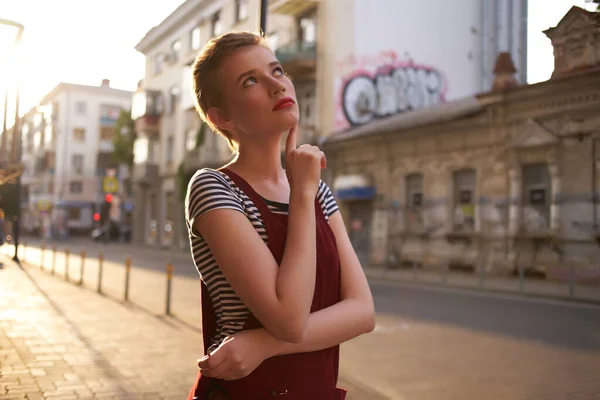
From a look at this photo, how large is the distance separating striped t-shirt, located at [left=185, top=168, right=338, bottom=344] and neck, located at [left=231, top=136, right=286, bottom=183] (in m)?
0.10

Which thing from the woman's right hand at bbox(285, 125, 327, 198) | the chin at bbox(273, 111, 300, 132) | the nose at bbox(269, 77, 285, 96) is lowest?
the woman's right hand at bbox(285, 125, 327, 198)

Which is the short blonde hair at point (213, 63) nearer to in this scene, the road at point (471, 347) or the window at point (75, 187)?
the road at point (471, 347)

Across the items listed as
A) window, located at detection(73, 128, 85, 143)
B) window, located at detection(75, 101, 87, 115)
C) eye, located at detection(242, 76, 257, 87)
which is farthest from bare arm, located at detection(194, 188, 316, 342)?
window, located at detection(75, 101, 87, 115)

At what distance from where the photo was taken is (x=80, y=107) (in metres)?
68.6

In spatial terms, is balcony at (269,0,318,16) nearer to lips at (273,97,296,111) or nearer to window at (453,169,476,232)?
window at (453,169,476,232)

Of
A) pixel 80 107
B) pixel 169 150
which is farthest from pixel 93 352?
pixel 80 107

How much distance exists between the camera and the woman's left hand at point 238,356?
1.54 meters

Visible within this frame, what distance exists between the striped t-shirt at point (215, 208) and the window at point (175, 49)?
4452cm

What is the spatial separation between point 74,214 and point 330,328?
6899 centimetres

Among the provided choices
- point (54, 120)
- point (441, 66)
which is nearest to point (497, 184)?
point (441, 66)

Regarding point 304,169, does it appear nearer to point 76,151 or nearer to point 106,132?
point 76,151

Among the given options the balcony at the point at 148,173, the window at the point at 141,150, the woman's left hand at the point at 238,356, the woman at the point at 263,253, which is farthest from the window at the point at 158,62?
the woman's left hand at the point at 238,356

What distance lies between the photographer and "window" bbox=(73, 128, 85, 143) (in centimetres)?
6812

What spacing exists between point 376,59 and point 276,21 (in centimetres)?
602
